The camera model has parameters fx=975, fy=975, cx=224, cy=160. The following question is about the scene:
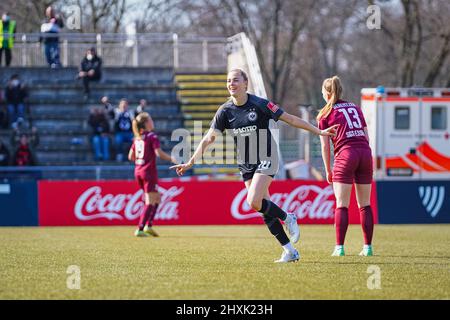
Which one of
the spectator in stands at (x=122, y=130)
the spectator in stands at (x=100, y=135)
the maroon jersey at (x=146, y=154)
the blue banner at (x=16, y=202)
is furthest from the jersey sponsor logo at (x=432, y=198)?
the spectator in stands at (x=100, y=135)

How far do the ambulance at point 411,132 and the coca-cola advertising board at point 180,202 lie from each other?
337 inches

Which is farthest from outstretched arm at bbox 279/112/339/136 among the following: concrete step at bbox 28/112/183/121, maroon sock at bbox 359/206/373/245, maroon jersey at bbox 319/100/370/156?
concrete step at bbox 28/112/183/121

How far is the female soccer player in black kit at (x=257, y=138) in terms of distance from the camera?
1095 centimetres

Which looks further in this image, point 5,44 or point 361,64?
point 361,64

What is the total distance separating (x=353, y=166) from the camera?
11.8m

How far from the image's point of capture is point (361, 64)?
187 feet

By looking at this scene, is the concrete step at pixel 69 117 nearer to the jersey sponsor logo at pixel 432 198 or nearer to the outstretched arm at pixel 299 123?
the jersey sponsor logo at pixel 432 198

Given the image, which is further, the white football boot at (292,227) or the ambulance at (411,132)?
the ambulance at (411,132)

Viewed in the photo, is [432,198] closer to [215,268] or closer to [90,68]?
[90,68]

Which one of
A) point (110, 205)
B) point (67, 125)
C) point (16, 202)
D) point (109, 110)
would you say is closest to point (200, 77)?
point (67, 125)

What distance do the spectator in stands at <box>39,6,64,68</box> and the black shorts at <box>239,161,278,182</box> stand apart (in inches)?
738

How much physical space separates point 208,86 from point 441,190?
38.0ft

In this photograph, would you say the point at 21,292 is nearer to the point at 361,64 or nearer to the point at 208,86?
the point at 208,86

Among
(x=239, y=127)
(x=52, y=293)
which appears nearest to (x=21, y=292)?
(x=52, y=293)
